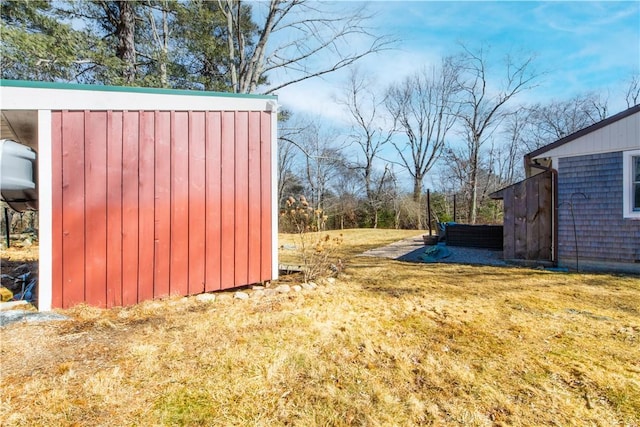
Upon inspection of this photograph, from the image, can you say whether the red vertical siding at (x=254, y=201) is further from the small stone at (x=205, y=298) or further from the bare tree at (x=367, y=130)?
the bare tree at (x=367, y=130)

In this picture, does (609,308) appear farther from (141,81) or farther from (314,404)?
(141,81)

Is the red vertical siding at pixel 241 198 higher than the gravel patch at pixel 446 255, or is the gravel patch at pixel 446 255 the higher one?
the red vertical siding at pixel 241 198

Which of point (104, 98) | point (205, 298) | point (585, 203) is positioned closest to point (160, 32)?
point (104, 98)

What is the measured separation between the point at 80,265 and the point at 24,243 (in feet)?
25.4

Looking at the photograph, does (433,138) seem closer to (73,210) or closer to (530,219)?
(530,219)

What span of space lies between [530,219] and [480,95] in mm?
17305

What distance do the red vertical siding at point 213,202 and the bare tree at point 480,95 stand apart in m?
18.2

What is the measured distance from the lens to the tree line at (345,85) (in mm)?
8375

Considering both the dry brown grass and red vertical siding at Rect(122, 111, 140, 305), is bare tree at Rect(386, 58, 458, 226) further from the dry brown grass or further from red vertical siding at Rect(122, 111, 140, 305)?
red vertical siding at Rect(122, 111, 140, 305)

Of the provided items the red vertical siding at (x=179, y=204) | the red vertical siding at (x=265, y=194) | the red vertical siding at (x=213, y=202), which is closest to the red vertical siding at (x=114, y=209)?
the red vertical siding at (x=179, y=204)

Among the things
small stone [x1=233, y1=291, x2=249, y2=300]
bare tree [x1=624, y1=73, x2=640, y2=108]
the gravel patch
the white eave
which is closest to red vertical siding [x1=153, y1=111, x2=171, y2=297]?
the white eave

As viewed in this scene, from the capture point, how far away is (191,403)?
1788mm

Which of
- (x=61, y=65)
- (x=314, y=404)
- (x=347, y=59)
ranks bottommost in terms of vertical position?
(x=314, y=404)

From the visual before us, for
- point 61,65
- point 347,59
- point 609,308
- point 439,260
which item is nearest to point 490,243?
point 439,260
